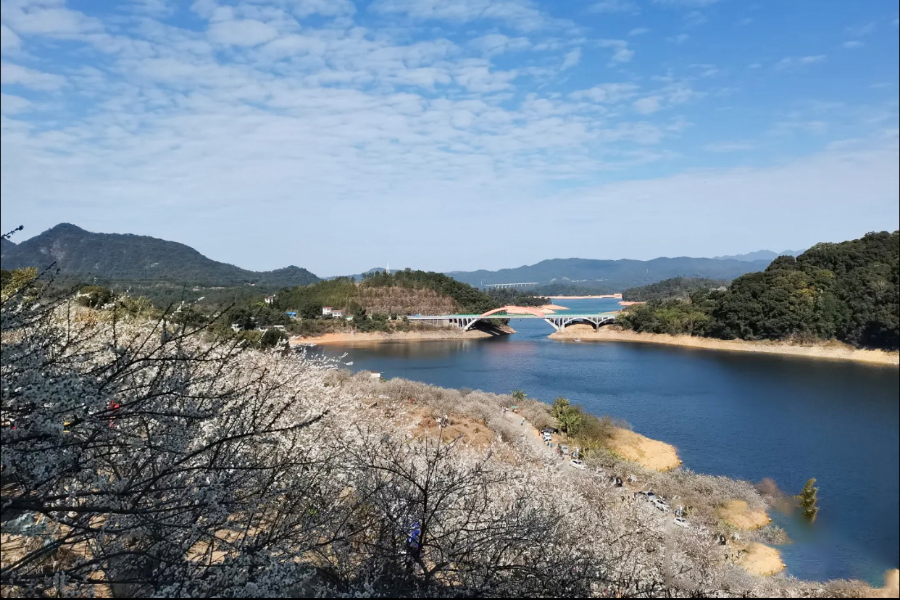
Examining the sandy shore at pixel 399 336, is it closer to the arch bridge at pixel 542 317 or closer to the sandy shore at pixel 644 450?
the arch bridge at pixel 542 317

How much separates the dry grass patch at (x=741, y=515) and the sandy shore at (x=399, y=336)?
40066mm

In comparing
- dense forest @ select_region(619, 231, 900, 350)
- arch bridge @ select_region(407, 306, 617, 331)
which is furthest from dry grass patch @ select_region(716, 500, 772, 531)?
arch bridge @ select_region(407, 306, 617, 331)

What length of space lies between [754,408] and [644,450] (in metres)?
5.08

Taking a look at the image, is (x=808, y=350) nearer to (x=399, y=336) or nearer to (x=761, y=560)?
(x=761, y=560)

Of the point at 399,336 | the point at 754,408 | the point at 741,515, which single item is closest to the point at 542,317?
the point at 399,336

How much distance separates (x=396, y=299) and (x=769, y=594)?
61.9m

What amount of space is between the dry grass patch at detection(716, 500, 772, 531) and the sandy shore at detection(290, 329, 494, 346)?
4007cm

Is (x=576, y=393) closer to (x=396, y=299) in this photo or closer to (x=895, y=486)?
(x=895, y=486)

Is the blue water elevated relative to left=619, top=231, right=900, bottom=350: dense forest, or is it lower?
lower

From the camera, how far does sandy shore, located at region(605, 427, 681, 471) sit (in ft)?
53.7

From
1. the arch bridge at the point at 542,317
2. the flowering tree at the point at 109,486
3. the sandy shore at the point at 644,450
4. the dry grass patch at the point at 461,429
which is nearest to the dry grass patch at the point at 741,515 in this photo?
the sandy shore at the point at 644,450

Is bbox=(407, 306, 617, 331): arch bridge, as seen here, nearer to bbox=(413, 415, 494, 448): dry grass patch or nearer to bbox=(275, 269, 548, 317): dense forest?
bbox=(275, 269, 548, 317): dense forest

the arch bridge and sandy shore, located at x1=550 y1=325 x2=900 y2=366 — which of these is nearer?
sandy shore, located at x1=550 y1=325 x2=900 y2=366

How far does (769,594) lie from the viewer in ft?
22.5
